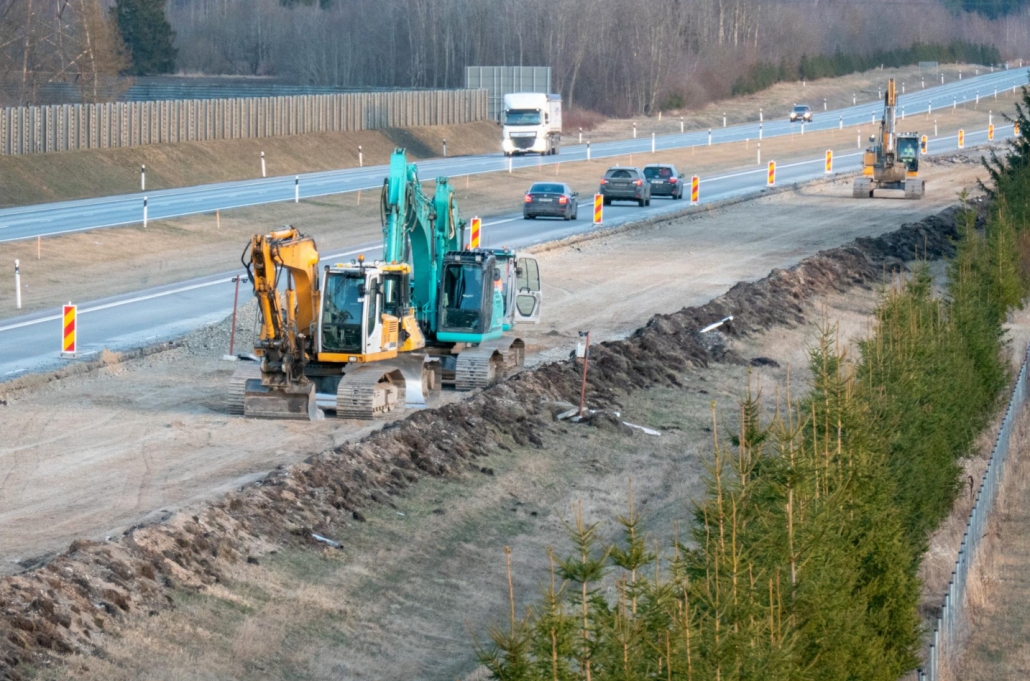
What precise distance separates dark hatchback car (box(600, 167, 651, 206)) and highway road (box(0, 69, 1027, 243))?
9012 millimetres

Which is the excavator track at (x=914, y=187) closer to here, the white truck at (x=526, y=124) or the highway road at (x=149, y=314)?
the highway road at (x=149, y=314)

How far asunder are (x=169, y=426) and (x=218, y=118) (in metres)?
48.2

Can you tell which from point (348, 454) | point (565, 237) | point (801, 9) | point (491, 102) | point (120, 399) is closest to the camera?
point (348, 454)

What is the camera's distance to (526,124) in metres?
77.3

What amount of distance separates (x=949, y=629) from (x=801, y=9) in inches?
6192

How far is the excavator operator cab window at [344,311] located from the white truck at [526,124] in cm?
5509

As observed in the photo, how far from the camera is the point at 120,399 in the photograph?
25.0m

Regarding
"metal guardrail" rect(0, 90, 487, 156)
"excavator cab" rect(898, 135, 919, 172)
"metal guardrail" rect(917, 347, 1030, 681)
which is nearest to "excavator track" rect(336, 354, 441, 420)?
"metal guardrail" rect(917, 347, 1030, 681)

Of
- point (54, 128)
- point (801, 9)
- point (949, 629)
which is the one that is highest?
point (801, 9)

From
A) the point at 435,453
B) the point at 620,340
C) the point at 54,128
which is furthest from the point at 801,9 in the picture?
the point at 435,453

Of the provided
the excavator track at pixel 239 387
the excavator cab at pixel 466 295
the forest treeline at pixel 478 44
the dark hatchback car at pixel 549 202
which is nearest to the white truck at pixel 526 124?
the dark hatchback car at pixel 549 202

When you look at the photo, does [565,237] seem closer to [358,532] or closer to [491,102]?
[358,532]

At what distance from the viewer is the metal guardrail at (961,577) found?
47.9ft

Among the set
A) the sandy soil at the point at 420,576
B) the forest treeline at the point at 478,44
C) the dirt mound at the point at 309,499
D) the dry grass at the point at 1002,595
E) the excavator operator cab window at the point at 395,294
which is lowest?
the dry grass at the point at 1002,595
